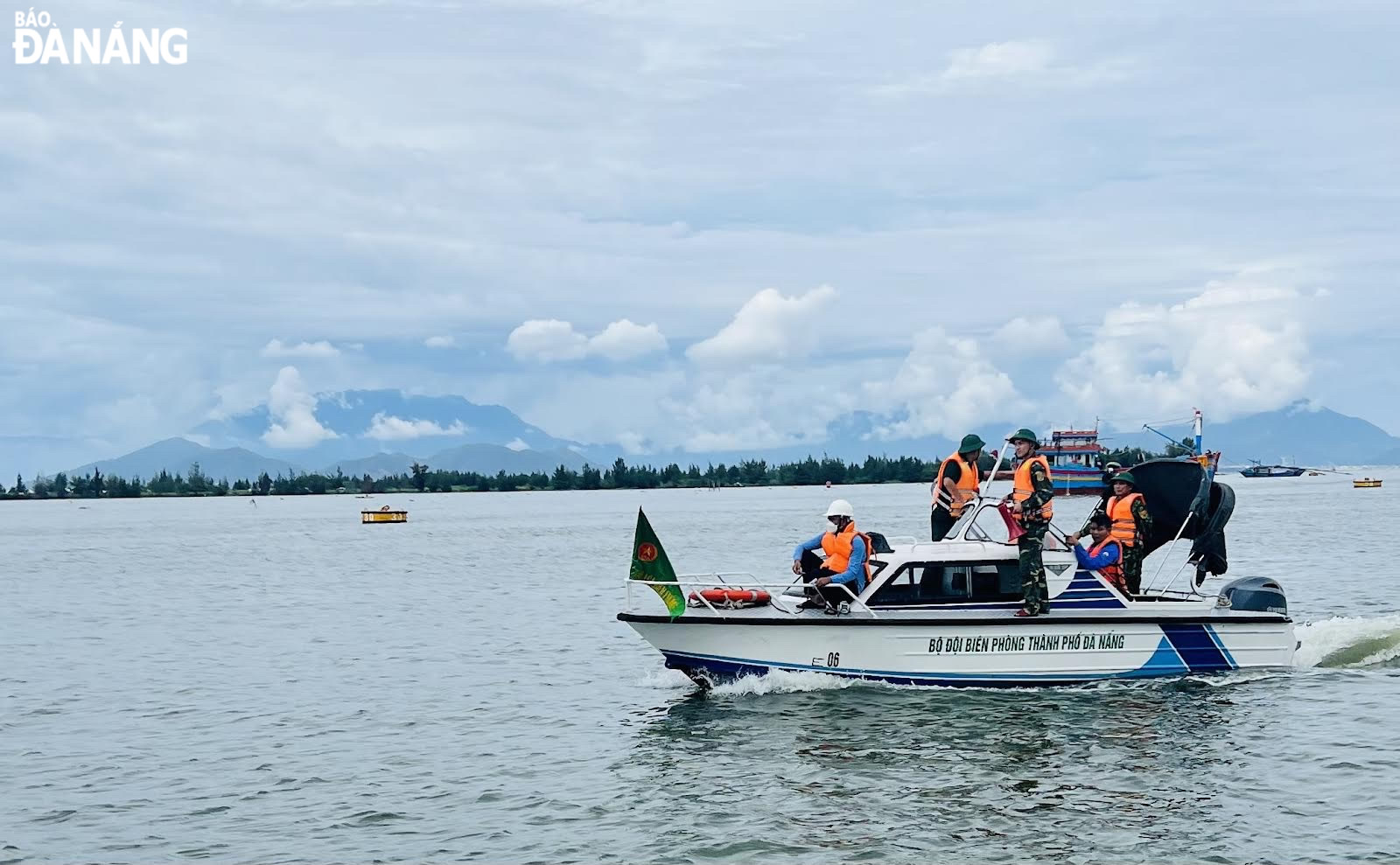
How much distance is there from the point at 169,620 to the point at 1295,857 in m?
28.2

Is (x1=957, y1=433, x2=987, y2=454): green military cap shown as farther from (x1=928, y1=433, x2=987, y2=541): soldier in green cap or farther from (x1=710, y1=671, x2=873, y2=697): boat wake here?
(x1=710, y1=671, x2=873, y2=697): boat wake

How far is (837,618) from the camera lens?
57.0 ft

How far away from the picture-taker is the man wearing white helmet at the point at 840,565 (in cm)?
1750

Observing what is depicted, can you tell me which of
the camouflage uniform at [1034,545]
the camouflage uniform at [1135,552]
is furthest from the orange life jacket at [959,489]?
the camouflage uniform at [1135,552]

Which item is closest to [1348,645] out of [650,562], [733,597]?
[733,597]

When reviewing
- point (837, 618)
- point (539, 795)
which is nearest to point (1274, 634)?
point (837, 618)

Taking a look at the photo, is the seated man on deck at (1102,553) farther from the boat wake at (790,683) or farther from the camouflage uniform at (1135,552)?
the boat wake at (790,683)

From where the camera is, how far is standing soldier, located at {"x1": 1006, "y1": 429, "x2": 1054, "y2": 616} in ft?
55.5

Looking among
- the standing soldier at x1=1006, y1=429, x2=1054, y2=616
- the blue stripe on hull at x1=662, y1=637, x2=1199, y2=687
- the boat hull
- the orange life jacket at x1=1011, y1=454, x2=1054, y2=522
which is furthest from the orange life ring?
the orange life jacket at x1=1011, y1=454, x2=1054, y2=522

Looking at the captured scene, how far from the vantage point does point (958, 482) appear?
1864 cm

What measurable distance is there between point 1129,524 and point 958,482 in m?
2.44

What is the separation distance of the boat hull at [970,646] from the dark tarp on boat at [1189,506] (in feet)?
5.32

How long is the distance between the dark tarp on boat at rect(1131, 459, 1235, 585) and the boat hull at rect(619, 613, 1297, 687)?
5.32ft

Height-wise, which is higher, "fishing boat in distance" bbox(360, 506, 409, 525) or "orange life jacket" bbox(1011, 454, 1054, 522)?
"orange life jacket" bbox(1011, 454, 1054, 522)
